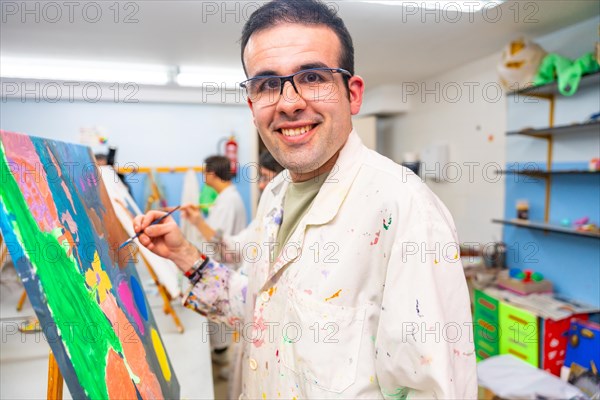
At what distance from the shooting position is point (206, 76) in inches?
169

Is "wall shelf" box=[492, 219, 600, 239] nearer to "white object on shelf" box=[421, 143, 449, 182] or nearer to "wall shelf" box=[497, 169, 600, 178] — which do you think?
"wall shelf" box=[497, 169, 600, 178]

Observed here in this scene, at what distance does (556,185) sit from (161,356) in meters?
2.92

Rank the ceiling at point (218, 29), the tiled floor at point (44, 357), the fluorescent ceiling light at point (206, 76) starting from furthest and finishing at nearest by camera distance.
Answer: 1. the fluorescent ceiling light at point (206, 76)
2. the ceiling at point (218, 29)
3. the tiled floor at point (44, 357)

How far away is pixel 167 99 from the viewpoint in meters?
4.85

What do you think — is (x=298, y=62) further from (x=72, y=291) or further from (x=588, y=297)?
(x=588, y=297)

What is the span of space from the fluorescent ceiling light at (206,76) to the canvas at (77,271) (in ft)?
10.6

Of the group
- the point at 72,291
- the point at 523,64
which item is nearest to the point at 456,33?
the point at 523,64

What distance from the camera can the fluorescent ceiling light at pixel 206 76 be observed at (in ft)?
13.4

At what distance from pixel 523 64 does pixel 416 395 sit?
9.29 ft

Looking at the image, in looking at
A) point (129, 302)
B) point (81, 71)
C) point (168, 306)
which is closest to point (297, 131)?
point (129, 302)

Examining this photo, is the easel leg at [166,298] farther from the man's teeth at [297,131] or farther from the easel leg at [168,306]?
the man's teeth at [297,131]

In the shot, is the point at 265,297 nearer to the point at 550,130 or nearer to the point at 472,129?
the point at 550,130

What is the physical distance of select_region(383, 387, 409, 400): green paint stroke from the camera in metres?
0.77

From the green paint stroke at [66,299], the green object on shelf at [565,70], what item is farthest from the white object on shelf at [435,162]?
the green paint stroke at [66,299]
